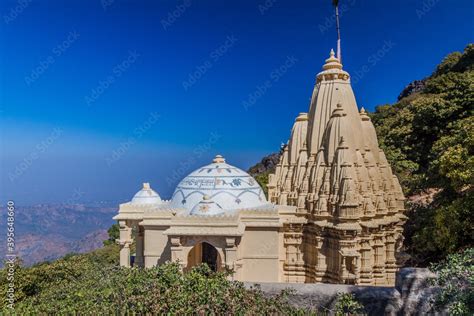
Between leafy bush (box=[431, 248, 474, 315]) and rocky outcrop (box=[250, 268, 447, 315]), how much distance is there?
1333 mm

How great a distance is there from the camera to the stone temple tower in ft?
40.3

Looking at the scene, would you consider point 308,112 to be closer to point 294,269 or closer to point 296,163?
point 296,163

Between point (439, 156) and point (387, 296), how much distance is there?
1128 cm

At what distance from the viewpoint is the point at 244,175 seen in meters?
14.9

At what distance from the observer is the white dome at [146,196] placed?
15.8m

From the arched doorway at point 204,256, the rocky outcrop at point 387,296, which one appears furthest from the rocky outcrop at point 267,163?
the rocky outcrop at point 387,296

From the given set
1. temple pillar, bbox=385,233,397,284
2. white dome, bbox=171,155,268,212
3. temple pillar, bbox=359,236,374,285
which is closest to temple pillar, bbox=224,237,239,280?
white dome, bbox=171,155,268,212

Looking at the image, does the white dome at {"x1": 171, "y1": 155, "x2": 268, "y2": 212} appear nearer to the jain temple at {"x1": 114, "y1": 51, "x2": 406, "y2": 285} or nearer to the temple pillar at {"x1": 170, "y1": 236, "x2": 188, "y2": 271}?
the jain temple at {"x1": 114, "y1": 51, "x2": 406, "y2": 285}

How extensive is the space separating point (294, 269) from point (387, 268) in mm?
3626

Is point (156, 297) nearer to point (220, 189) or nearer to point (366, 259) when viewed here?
point (220, 189)

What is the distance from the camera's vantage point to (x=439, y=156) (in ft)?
54.3

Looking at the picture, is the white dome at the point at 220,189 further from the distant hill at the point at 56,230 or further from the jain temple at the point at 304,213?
the distant hill at the point at 56,230

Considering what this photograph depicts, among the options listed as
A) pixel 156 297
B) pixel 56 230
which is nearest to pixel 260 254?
pixel 156 297

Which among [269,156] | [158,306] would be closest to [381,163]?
[158,306]
